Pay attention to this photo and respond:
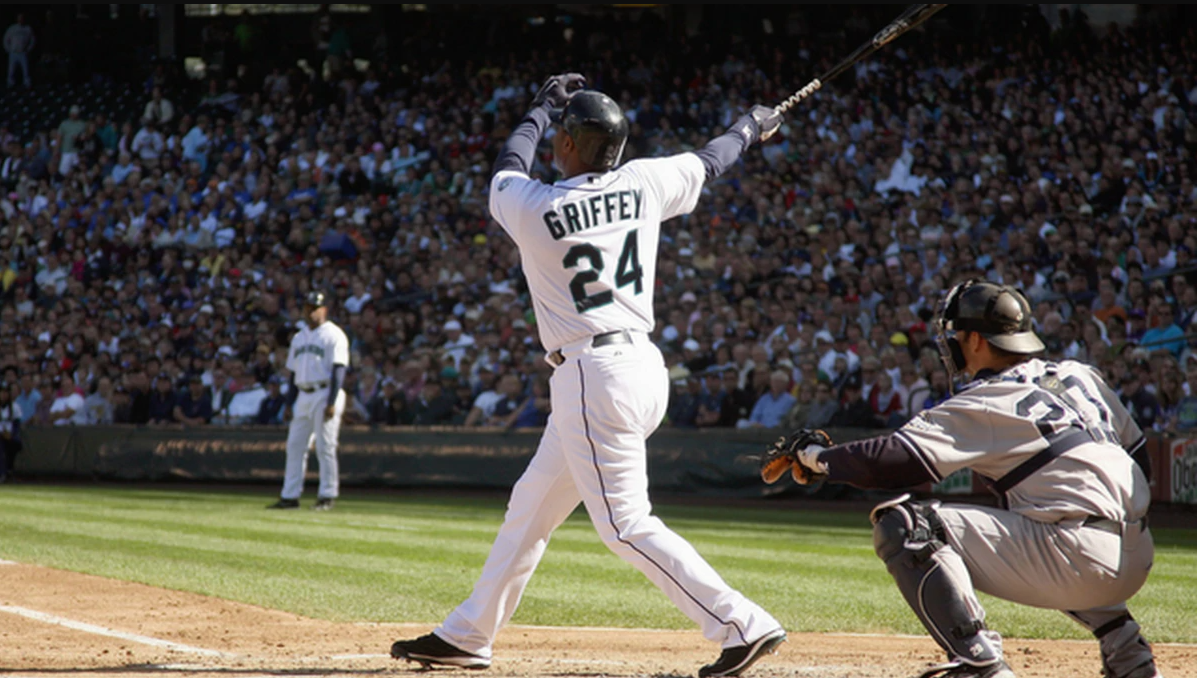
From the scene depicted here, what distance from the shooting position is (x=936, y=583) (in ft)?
12.8

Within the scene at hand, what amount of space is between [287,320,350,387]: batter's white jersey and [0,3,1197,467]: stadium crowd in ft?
12.0

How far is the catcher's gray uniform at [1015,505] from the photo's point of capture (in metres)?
3.83

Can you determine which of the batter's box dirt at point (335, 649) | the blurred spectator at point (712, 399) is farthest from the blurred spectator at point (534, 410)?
the batter's box dirt at point (335, 649)

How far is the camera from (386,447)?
15.9 metres

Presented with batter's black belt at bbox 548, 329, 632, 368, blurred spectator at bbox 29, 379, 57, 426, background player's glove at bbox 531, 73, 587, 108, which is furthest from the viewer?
blurred spectator at bbox 29, 379, 57, 426

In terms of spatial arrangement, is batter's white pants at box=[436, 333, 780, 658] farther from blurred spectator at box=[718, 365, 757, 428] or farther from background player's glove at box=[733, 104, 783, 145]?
blurred spectator at box=[718, 365, 757, 428]

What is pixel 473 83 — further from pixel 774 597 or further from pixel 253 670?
pixel 253 670

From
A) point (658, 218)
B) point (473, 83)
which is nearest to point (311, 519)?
point (658, 218)

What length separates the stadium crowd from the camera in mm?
15102

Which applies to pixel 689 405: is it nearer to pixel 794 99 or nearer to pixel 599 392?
pixel 794 99

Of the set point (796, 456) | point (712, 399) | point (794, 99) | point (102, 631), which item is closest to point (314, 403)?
point (712, 399)

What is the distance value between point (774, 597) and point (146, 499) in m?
9.18

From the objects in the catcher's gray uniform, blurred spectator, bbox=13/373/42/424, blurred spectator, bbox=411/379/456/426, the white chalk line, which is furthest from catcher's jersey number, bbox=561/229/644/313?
blurred spectator, bbox=13/373/42/424

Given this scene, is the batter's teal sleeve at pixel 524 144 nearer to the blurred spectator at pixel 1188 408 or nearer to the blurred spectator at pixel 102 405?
the blurred spectator at pixel 1188 408
